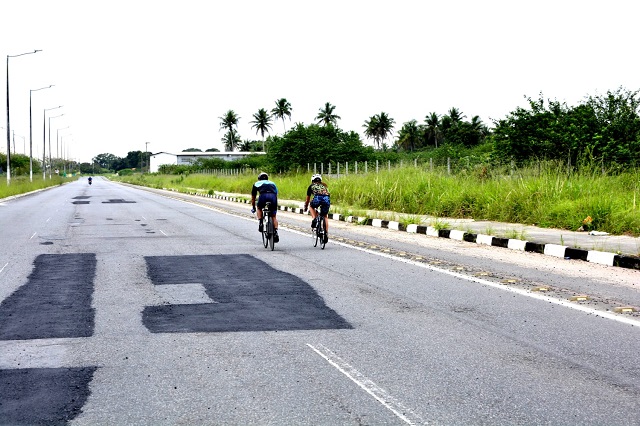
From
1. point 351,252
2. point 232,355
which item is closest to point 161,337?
point 232,355

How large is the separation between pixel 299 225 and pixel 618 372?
55.3ft

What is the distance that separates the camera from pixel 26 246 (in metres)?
15.0

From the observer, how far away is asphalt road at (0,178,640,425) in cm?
467

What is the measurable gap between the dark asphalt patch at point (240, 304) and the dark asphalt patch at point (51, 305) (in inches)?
28.2

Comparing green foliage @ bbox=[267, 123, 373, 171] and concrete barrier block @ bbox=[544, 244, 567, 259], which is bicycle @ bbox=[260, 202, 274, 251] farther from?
green foliage @ bbox=[267, 123, 373, 171]

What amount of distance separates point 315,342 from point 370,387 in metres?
1.41

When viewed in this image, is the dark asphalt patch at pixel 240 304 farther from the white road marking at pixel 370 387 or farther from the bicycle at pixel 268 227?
the bicycle at pixel 268 227

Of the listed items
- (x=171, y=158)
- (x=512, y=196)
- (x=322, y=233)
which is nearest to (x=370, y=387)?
(x=322, y=233)

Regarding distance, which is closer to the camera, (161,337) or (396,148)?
(161,337)

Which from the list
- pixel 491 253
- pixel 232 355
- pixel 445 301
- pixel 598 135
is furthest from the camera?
pixel 598 135

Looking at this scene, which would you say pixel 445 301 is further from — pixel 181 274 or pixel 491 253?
pixel 491 253

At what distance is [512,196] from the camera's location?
2045 cm

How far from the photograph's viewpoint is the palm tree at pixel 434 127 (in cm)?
12494

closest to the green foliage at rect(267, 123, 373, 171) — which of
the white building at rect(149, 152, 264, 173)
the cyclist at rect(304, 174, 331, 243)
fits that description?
the cyclist at rect(304, 174, 331, 243)
